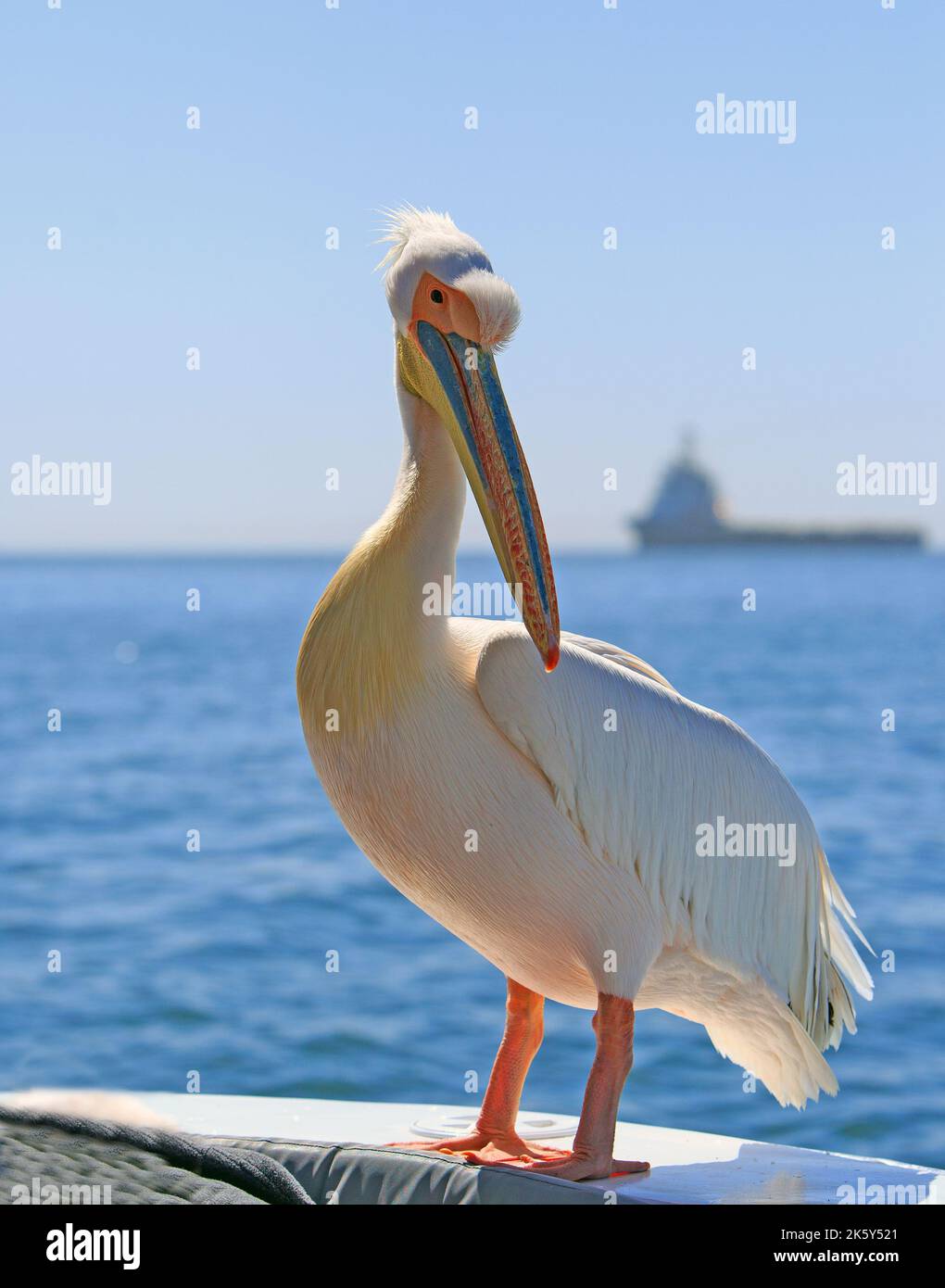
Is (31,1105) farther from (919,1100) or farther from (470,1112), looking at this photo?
(919,1100)

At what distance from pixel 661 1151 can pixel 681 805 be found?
796mm

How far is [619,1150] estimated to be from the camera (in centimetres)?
331

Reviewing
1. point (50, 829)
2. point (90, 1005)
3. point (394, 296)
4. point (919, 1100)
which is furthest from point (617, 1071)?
point (50, 829)

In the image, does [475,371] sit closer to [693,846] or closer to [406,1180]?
[693,846]

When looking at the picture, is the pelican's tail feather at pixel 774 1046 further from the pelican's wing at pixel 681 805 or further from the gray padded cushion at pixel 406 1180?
the gray padded cushion at pixel 406 1180

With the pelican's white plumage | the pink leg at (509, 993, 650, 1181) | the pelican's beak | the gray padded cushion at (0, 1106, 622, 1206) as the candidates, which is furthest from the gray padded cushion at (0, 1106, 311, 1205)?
the pelican's beak

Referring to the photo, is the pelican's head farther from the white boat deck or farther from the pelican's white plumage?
the white boat deck

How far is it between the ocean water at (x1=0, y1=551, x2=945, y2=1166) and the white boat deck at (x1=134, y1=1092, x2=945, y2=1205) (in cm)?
53

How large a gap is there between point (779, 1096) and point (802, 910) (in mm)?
405

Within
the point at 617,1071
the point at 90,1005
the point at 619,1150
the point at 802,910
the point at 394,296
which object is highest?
the point at 394,296

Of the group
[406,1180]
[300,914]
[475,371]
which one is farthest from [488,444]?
[300,914]

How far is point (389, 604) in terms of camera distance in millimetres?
2887

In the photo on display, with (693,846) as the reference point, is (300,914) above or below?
below

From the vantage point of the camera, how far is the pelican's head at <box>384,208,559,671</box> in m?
2.80
